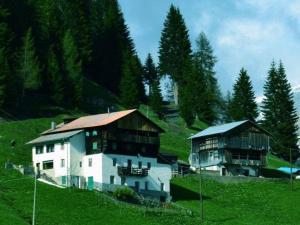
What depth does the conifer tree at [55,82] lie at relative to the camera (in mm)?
128875

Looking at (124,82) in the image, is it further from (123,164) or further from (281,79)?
→ (123,164)

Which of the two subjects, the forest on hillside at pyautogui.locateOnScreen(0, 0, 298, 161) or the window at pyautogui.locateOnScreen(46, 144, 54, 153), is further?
the forest on hillside at pyautogui.locateOnScreen(0, 0, 298, 161)

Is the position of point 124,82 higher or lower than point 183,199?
higher

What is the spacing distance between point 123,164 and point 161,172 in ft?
16.0

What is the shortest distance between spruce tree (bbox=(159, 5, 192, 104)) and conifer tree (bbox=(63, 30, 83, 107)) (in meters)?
22.6

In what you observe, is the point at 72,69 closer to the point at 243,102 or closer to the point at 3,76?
the point at 3,76

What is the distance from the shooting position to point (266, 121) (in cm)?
14262

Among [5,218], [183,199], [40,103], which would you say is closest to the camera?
[5,218]

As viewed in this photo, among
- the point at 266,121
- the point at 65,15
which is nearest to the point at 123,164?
the point at 266,121

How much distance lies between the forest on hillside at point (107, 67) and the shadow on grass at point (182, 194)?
97.5 feet

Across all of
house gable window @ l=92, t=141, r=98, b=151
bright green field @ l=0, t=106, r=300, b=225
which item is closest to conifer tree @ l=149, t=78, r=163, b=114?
bright green field @ l=0, t=106, r=300, b=225

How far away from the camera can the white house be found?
96.9m

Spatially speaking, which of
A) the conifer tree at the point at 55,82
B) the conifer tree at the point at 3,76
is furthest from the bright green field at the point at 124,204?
the conifer tree at the point at 55,82

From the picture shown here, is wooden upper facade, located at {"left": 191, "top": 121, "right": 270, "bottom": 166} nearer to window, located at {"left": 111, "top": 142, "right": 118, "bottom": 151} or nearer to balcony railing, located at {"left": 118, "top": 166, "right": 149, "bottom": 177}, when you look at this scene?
balcony railing, located at {"left": 118, "top": 166, "right": 149, "bottom": 177}
